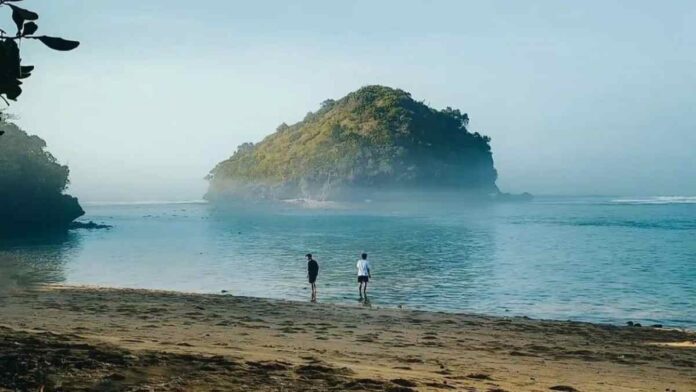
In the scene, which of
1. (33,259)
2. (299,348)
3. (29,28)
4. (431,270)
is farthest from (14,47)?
(33,259)

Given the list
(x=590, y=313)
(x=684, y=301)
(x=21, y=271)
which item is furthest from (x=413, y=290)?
(x=21, y=271)

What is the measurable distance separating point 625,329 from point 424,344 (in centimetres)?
795

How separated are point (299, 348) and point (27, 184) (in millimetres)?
70087

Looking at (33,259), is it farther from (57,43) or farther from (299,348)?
(57,43)

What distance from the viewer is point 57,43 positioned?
164 inches

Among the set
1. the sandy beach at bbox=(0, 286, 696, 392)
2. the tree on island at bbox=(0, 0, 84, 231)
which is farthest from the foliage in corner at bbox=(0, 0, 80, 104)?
the tree on island at bbox=(0, 0, 84, 231)

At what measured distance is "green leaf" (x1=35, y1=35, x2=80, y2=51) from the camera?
413cm

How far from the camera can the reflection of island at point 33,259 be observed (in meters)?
31.5

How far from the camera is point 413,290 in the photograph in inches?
1171

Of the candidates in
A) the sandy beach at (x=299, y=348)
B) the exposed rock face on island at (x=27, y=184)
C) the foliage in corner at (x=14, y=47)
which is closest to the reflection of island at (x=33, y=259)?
the exposed rock face on island at (x=27, y=184)

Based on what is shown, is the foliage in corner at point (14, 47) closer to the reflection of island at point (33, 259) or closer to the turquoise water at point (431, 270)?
the turquoise water at point (431, 270)

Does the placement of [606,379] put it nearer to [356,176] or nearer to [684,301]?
[684,301]

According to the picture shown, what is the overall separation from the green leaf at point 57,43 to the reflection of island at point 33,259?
2418 centimetres

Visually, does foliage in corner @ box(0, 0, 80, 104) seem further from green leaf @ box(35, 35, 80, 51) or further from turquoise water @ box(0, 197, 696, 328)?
turquoise water @ box(0, 197, 696, 328)
